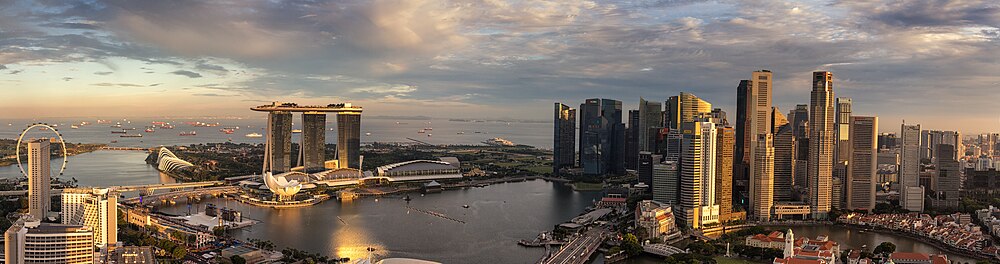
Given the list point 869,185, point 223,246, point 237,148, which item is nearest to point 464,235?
point 223,246

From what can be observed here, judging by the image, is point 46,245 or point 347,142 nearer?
point 46,245

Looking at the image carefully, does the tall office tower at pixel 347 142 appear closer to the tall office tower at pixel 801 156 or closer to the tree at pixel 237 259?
the tree at pixel 237 259

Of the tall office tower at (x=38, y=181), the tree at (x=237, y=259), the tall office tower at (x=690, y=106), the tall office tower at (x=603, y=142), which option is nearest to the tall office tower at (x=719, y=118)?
the tall office tower at (x=690, y=106)

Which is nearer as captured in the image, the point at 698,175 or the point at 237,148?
the point at 698,175

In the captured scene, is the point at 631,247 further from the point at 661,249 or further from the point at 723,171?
the point at 723,171

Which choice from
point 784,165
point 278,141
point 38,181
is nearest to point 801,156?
point 784,165

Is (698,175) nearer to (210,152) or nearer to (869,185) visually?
(869,185)
